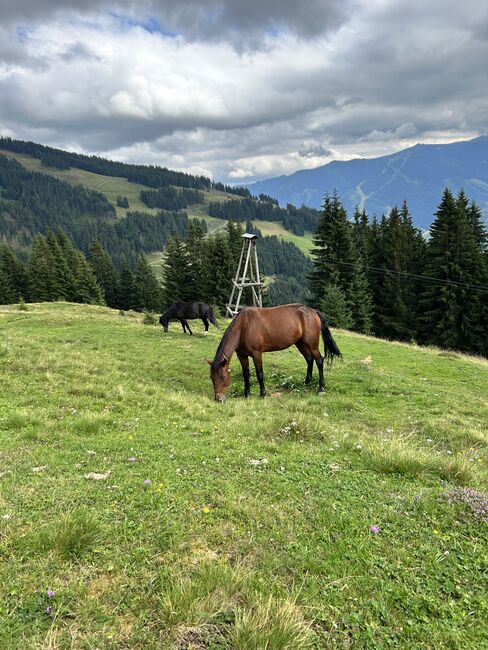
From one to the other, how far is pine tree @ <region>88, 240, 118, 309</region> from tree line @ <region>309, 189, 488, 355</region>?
43.8 meters

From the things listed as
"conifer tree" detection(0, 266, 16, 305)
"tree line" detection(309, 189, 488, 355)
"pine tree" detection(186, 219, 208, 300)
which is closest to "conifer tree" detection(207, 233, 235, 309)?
"pine tree" detection(186, 219, 208, 300)

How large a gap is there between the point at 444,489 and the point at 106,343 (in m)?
17.7

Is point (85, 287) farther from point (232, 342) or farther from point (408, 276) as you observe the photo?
point (232, 342)

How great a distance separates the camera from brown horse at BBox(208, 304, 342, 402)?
459 inches

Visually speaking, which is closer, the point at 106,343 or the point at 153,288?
the point at 106,343

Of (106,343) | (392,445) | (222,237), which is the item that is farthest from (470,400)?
(222,237)

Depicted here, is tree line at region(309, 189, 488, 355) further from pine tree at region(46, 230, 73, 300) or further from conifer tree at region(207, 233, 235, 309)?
pine tree at region(46, 230, 73, 300)

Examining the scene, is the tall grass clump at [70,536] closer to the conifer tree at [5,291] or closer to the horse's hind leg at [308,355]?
the horse's hind leg at [308,355]

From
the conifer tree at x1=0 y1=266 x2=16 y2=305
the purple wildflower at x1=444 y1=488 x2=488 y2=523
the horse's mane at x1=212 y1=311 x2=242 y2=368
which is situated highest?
the conifer tree at x1=0 y1=266 x2=16 y2=305

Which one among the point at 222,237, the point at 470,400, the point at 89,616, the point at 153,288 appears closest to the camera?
the point at 89,616

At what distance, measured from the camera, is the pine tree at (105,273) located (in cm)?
7244

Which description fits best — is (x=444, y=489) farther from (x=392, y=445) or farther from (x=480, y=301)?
(x=480, y=301)

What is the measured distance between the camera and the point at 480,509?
4.34m

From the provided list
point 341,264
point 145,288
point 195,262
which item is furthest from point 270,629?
point 145,288
